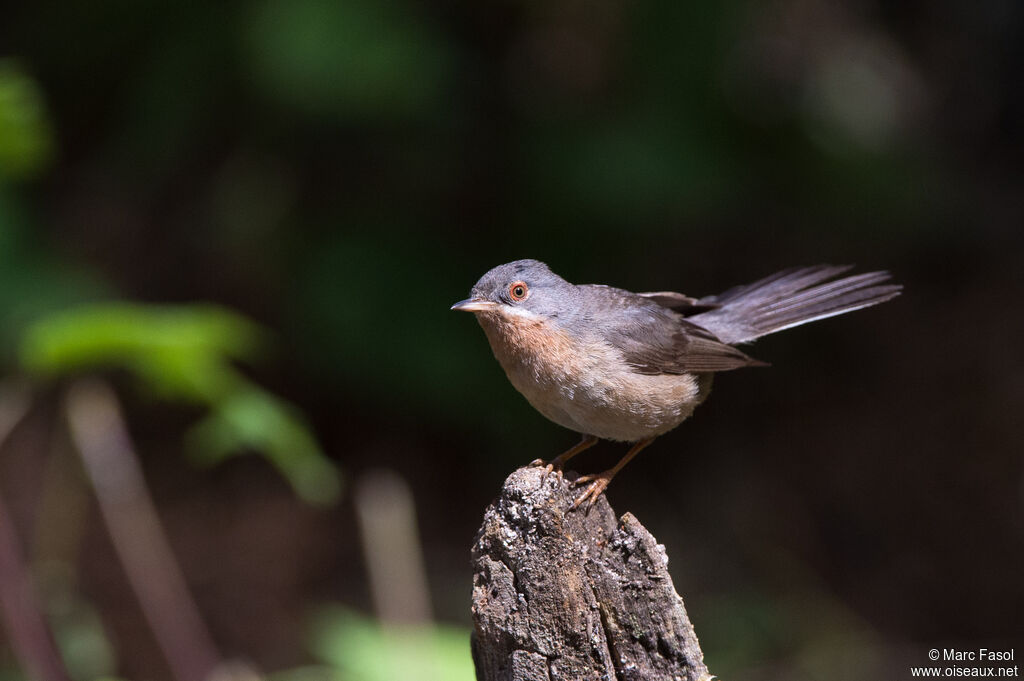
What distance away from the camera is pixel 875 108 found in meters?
9.24

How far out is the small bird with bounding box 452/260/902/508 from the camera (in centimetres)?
421

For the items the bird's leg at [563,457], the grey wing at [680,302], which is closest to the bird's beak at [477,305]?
the bird's leg at [563,457]

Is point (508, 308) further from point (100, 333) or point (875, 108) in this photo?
point (875, 108)

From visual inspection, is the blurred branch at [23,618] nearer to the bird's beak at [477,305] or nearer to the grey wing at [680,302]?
the bird's beak at [477,305]

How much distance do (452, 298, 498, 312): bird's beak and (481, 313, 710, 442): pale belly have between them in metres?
0.09

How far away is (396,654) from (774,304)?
2659 mm

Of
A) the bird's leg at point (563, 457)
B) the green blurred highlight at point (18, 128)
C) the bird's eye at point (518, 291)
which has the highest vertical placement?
the green blurred highlight at point (18, 128)

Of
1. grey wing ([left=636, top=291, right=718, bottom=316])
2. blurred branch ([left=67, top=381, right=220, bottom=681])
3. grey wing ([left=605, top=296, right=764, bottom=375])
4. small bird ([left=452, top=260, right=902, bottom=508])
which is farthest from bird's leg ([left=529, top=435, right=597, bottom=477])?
blurred branch ([left=67, top=381, right=220, bottom=681])

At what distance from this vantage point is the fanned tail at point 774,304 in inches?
206

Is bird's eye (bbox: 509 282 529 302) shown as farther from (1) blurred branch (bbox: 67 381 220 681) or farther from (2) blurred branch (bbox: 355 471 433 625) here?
(1) blurred branch (bbox: 67 381 220 681)

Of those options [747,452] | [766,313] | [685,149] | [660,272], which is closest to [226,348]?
[766,313]

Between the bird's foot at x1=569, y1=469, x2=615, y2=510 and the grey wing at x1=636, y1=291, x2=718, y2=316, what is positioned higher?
the grey wing at x1=636, y1=291, x2=718, y2=316

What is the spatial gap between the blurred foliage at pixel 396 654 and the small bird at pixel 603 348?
952 millimetres

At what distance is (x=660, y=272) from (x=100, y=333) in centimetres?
566
